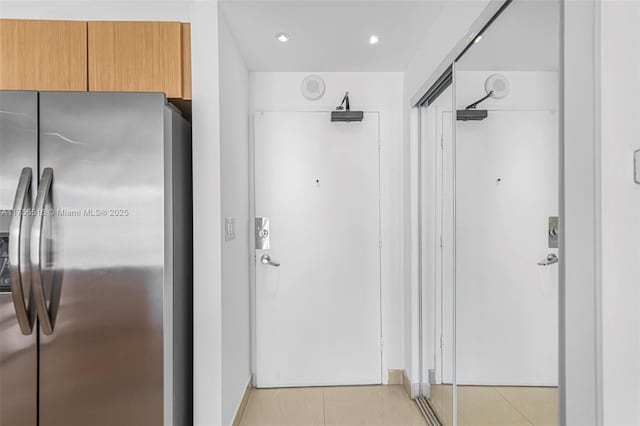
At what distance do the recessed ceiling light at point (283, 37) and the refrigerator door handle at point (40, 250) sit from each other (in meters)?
1.51

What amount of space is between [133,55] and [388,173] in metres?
1.93

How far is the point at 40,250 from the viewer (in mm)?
1566

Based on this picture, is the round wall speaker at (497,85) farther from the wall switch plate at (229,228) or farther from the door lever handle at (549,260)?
the wall switch plate at (229,228)

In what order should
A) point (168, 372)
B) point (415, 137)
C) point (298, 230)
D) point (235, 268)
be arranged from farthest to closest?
point (298, 230) → point (415, 137) → point (235, 268) → point (168, 372)

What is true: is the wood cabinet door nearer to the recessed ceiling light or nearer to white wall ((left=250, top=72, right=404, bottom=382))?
the recessed ceiling light

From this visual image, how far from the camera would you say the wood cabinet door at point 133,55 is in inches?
74.7

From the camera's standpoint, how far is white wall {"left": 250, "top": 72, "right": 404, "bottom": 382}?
3.05 meters

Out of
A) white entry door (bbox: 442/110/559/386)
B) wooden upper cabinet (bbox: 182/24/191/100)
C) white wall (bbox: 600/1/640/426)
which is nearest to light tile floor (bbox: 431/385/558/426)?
white entry door (bbox: 442/110/559/386)

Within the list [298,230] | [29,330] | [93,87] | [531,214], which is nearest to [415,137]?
[298,230]

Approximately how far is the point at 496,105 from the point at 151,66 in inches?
64.2

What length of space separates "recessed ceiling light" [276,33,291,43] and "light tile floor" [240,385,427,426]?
2.47 metres

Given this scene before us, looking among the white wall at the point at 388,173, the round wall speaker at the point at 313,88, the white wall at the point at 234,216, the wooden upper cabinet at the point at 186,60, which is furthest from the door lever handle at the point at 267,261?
the wooden upper cabinet at the point at 186,60

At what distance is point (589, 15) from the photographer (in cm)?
104

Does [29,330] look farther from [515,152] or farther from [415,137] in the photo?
[415,137]
